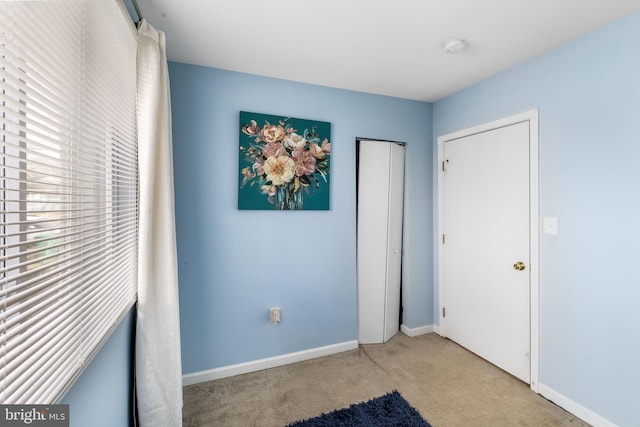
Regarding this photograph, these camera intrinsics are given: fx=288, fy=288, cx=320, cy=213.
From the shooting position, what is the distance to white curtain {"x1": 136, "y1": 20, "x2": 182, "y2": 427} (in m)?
1.48

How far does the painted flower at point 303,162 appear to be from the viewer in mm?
2506

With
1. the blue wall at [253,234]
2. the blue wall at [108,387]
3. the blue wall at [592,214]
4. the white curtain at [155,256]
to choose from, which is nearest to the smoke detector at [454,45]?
the blue wall at [592,214]

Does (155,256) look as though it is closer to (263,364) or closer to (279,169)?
(279,169)

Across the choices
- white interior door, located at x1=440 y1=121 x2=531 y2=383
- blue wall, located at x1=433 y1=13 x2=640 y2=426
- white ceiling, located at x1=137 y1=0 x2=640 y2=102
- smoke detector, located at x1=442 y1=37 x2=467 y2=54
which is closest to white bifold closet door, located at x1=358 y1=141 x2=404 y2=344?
white interior door, located at x1=440 y1=121 x2=531 y2=383

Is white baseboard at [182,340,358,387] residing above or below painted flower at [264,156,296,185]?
below

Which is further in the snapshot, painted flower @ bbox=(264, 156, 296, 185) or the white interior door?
painted flower @ bbox=(264, 156, 296, 185)

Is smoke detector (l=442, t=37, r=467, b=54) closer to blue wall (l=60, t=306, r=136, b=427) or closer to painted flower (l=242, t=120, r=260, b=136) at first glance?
painted flower (l=242, t=120, r=260, b=136)

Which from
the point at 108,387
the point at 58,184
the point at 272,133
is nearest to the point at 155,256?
the point at 108,387

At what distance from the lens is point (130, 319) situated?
155 centimetres

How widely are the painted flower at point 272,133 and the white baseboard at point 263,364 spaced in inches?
73.1

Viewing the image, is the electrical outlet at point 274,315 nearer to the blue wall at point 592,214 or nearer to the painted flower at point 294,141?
the painted flower at point 294,141

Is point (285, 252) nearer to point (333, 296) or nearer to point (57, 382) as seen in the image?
point (333, 296)

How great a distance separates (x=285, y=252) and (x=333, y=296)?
633 millimetres

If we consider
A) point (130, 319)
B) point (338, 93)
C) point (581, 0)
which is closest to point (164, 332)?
point (130, 319)
